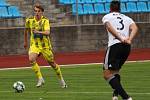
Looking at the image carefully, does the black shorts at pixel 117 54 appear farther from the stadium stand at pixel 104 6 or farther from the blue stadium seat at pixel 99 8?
the blue stadium seat at pixel 99 8

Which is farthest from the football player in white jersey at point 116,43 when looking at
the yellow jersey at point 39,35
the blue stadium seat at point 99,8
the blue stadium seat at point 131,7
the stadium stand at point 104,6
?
the blue stadium seat at point 131,7

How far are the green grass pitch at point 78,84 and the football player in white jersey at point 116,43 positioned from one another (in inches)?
57.3

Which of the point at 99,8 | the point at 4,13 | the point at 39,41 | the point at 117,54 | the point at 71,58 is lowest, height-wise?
the point at 71,58

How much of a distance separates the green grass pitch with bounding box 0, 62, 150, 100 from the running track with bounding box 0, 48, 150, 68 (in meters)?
2.40

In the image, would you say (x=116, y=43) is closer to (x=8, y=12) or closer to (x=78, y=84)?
(x=78, y=84)

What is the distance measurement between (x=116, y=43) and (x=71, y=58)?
15072mm

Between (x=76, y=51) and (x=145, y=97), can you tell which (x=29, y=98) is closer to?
(x=145, y=97)

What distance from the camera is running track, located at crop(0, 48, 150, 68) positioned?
25.3 meters

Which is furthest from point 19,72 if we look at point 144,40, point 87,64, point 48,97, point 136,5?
point 136,5

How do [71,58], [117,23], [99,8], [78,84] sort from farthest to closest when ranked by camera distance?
1. [99,8]
2. [71,58]
3. [78,84]
4. [117,23]

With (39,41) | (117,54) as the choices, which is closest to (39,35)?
(39,41)

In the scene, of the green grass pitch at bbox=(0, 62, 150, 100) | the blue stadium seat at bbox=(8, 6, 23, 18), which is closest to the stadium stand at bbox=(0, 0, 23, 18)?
the blue stadium seat at bbox=(8, 6, 23, 18)

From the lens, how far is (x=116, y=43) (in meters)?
12.1

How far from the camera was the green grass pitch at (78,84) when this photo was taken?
1408 centimetres
